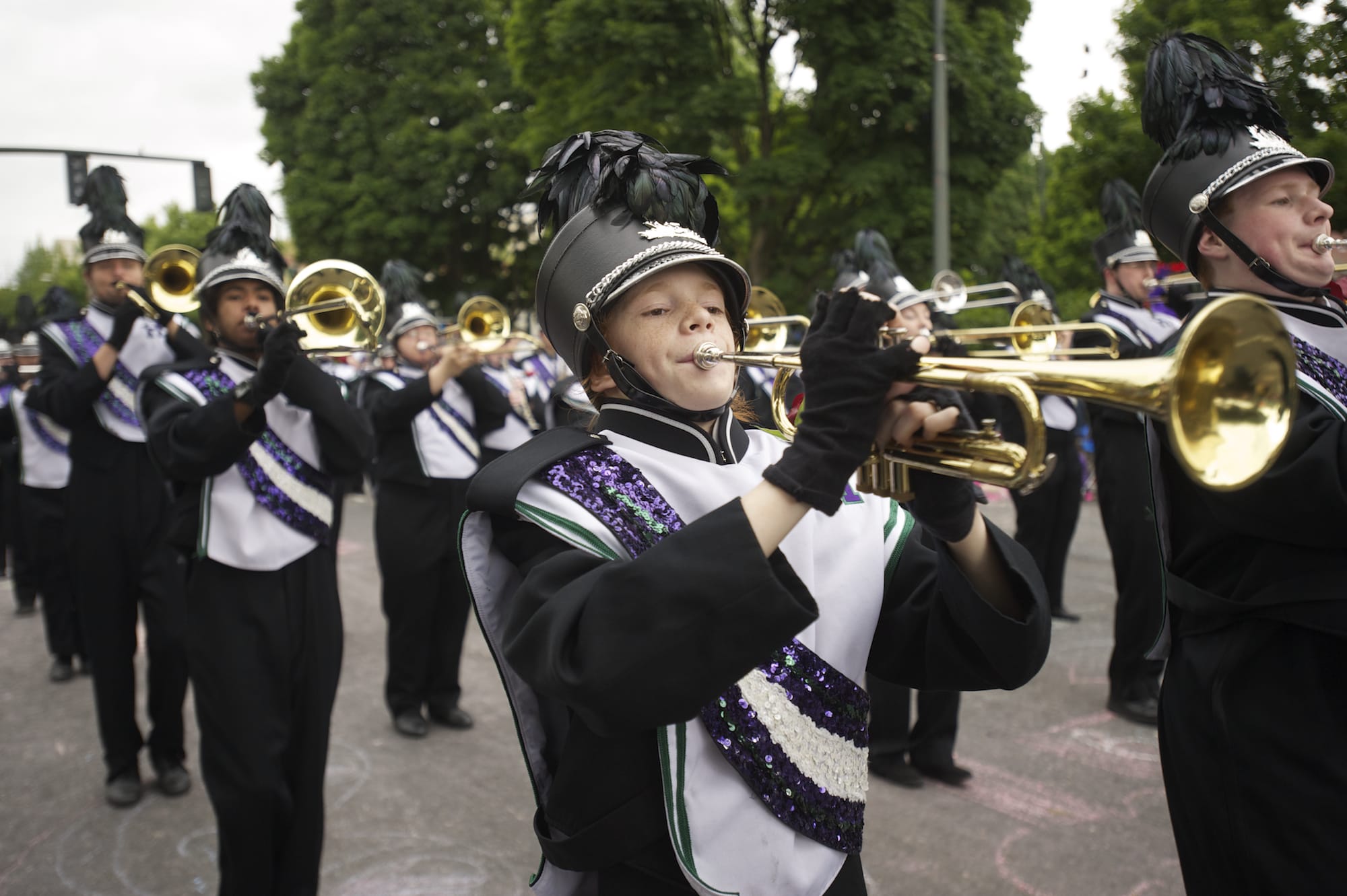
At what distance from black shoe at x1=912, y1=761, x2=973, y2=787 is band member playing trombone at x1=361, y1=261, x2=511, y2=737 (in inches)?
99.2

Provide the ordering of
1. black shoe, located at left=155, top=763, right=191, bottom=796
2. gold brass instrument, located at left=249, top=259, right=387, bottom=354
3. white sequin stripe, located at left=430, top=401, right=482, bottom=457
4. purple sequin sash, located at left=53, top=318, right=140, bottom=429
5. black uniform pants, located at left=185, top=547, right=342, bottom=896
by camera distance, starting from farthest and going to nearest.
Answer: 1. white sequin stripe, located at left=430, top=401, right=482, bottom=457
2. purple sequin sash, located at left=53, top=318, right=140, bottom=429
3. black shoe, located at left=155, top=763, right=191, bottom=796
4. gold brass instrument, located at left=249, top=259, right=387, bottom=354
5. black uniform pants, located at left=185, top=547, right=342, bottom=896

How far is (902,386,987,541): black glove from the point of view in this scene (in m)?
1.67

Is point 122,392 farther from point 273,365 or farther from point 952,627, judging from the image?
point 952,627

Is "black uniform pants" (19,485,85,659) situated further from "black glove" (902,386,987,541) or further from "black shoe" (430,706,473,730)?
"black glove" (902,386,987,541)

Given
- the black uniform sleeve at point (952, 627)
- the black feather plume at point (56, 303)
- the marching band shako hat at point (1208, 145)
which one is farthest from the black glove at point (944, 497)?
the black feather plume at point (56, 303)

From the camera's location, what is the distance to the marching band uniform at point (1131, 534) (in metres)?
5.52

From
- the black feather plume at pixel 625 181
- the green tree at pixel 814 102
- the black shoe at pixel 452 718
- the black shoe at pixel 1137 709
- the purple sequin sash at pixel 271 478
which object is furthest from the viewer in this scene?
the green tree at pixel 814 102

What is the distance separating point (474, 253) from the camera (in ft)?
81.3

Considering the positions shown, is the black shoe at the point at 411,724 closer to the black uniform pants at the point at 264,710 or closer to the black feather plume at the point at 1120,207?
the black uniform pants at the point at 264,710

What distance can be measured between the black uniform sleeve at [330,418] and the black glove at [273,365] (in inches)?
7.5

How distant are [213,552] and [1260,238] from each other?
10.8ft

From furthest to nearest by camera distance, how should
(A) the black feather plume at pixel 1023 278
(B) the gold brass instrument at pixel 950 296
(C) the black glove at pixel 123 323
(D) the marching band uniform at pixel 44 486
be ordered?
1. (A) the black feather plume at pixel 1023 278
2. (D) the marching band uniform at pixel 44 486
3. (B) the gold brass instrument at pixel 950 296
4. (C) the black glove at pixel 123 323

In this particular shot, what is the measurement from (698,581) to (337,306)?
307 centimetres

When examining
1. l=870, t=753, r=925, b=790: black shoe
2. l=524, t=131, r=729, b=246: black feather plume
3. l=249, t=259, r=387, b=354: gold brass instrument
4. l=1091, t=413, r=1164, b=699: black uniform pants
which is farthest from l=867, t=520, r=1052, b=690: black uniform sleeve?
l=1091, t=413, r=1164, b=699: black uniform pants
